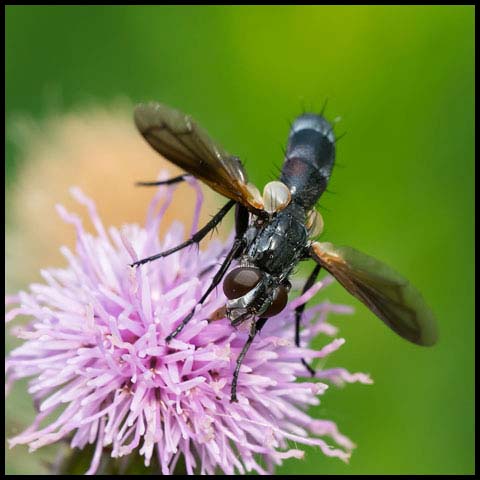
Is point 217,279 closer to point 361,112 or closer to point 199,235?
point 199,235

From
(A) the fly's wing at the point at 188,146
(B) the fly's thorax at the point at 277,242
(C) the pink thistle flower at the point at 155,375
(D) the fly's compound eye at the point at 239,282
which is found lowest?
(C) the pink thistle flower at the point at 155,375

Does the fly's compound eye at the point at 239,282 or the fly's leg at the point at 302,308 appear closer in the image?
the fly's compound eye at the point at 239,282

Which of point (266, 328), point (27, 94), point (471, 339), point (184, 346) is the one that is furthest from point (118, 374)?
point (27, 94)

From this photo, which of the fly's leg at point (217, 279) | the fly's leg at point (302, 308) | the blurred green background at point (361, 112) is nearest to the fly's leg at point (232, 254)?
the fly's leg at point (217, 279)

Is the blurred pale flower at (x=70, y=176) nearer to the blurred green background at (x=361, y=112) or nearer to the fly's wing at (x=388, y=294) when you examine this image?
the blurred green background at (x=361, y=112)

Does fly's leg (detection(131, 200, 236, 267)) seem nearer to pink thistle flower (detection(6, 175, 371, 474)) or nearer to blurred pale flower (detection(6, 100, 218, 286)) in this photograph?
pink thistle flower (detection(6, 175, 371, 474))

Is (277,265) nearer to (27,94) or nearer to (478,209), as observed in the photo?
(478,209)

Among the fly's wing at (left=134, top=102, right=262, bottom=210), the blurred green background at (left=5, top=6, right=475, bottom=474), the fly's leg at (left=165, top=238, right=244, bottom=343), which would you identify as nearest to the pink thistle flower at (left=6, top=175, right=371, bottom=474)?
the fly's leg at (left=165, top=238, right=244, bottom=343)
